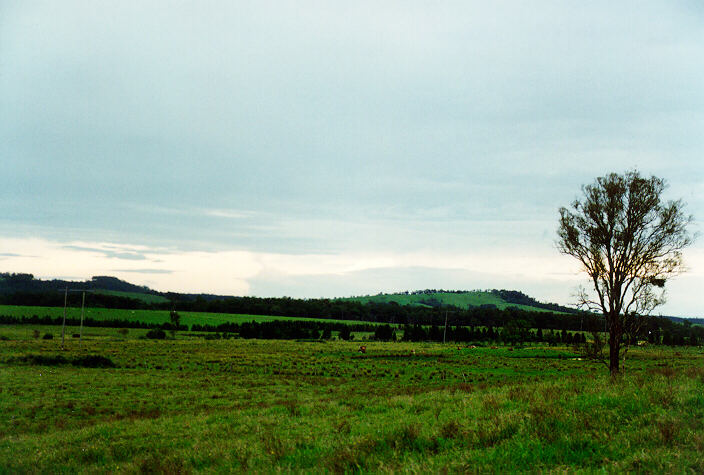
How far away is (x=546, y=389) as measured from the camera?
1284 centimetres

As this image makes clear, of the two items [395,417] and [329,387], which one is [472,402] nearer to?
[395,417]

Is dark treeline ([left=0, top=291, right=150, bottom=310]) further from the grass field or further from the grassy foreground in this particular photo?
the grassy foreground

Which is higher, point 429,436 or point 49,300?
point 429,436

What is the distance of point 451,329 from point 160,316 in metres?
107

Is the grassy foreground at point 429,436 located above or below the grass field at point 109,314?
above

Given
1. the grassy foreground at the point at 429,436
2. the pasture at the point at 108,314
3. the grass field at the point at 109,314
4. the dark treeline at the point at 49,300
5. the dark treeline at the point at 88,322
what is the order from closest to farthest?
1. the grassy foreground at the point at 429,436
2. the dark treeline at the point at 88,322
3. the pasture at the point at 108,314
4. the grass field at the point at 109,314
5. the dark treeline at the point at 49,300

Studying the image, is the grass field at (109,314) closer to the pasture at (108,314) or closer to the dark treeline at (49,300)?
the pasture at (108,314)

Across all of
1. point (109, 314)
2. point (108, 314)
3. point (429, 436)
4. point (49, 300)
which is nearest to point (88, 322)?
point (108, 314)

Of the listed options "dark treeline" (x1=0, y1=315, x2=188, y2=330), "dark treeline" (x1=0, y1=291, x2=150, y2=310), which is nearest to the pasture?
"dark treeline" (x1=0, y1=291, x2=150, y2=310)

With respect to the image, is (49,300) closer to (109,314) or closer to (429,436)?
(109,314)

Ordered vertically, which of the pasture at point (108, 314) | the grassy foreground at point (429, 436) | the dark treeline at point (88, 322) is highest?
the grassy foreground at point (429, 436)

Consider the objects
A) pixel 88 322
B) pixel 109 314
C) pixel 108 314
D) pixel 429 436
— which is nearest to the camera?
pixel 429 436

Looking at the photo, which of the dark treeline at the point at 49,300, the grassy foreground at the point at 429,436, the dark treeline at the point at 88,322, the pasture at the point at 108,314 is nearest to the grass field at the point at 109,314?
the pasture at the point at 108,314

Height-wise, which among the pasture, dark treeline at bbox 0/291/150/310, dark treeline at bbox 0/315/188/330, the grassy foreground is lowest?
dark treeline at bbox 0/315/188/330
